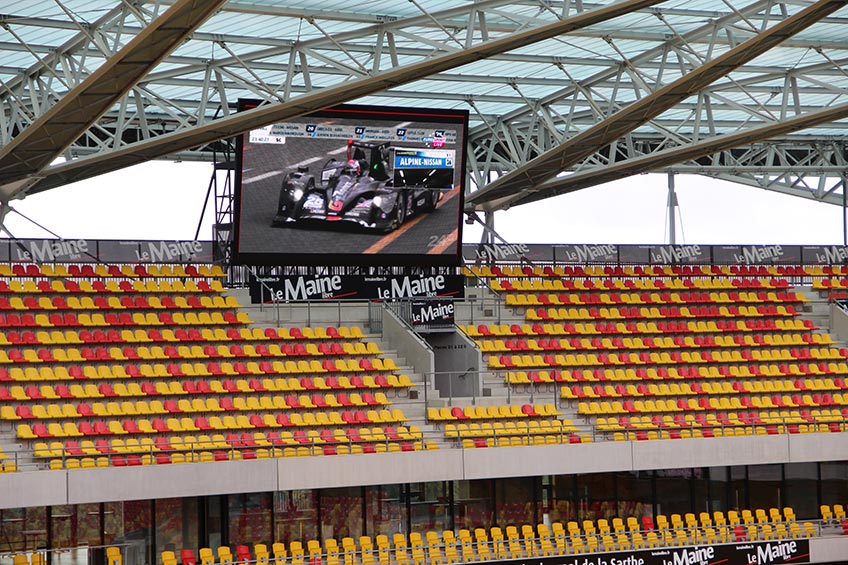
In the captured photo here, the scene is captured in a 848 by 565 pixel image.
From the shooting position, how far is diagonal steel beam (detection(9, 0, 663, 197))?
2223 centimetres

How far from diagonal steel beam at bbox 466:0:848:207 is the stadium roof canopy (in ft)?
0.16

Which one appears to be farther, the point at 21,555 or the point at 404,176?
the point at 404,176

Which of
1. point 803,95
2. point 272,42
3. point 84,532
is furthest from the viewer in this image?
point 803,95

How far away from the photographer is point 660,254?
37.6 m

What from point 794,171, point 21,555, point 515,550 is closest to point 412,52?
point 515,550

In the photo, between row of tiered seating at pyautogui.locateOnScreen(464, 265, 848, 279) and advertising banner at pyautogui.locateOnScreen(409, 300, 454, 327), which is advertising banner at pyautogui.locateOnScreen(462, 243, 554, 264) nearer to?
row of tiered seating at pyautogui.locateOnScreen(464, 265, 848, 279)

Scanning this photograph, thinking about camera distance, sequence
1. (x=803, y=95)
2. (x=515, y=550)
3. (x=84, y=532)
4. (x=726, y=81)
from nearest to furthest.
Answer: (x=84, y=532)
(x=515, y=550)
(x=726, y=81)
(x=803, y=95)

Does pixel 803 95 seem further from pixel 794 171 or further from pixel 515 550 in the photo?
pixel 515 550

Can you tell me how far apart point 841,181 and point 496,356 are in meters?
15.9

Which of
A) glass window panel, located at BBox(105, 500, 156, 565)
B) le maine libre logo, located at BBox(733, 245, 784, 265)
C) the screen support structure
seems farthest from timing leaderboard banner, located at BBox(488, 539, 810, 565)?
le maine libre logo, located at BBox(733, 245, 784, 265)

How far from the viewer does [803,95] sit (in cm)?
3434

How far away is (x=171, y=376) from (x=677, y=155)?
1268 centimetres

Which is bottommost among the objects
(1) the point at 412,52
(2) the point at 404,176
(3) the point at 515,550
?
(3) the point at 515,550

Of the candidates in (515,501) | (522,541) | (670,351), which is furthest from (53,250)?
Result: (670,351)
